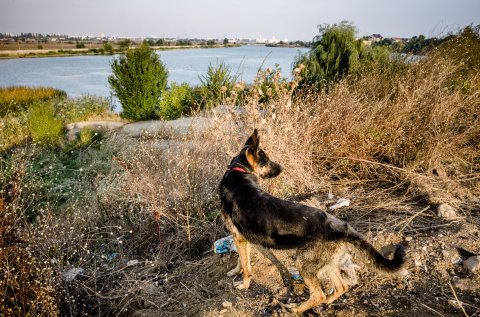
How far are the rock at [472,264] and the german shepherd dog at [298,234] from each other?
51.9 inches

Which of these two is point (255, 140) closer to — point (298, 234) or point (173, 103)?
point (298, 234)

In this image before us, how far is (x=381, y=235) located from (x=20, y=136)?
11.3 metres

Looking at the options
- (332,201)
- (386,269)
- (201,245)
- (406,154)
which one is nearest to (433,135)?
(406,154)

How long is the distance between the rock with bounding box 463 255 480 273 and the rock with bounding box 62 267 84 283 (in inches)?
171

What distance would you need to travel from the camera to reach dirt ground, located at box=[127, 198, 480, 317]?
9.64 ft

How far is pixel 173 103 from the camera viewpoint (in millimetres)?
12992

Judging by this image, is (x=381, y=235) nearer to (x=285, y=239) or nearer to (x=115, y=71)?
(x=285, y=239)

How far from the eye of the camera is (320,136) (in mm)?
5961

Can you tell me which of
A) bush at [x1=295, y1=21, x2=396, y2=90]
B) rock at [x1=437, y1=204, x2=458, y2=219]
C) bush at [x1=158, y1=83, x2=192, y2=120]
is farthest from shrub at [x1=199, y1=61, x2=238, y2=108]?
rock at [x1=437, y1=204, x2=458, y2=219]

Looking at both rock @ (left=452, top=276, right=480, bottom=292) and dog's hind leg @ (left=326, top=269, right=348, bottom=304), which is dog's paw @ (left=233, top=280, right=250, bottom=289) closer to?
dog's hind leg @ (left=326, top=269, right=348, bottom=304)

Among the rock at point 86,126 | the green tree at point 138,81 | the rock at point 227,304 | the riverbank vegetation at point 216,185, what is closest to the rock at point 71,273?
the riverbank vegetation at point 216,185

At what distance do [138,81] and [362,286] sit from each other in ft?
38.5

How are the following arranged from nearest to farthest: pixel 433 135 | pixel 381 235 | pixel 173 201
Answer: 1. pixel 381 235
2. pixel 173 201
3. pixel 433 135

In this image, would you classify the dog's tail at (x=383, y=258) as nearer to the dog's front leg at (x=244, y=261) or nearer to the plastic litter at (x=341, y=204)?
the dog's front leg at (x=244, y=261)
